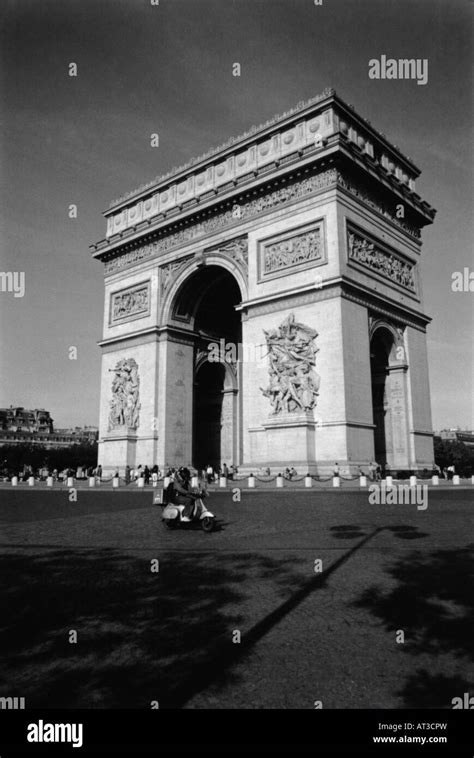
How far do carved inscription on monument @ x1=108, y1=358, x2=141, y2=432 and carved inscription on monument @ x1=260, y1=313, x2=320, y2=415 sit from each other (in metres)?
9.60

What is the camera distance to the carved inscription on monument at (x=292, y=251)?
25.3m

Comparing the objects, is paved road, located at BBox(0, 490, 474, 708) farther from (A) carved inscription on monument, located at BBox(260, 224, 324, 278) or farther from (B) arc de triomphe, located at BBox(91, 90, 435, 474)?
(A) carved inscription on monument, located at BBox(260, 224, 324, 278)

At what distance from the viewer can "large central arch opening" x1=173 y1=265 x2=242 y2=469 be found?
111 feet

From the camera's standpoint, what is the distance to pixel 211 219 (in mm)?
30609

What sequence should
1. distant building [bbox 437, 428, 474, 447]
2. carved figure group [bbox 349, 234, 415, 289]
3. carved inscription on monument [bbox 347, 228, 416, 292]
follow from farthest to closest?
distant building [bbox 437, 428, 474, 447] → carved figure group [bbox 349, 234, 415, 289] → carved inscription on monument [bbox 347, 228, 416, 292]

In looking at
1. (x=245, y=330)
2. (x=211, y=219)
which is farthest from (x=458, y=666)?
(x=211, y=219)

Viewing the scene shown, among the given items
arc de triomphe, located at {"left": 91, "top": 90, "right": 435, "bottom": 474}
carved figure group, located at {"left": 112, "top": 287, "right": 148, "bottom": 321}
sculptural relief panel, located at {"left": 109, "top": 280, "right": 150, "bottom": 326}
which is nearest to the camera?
arc de triomphe, located at {"left": 91, "top": 90, "right": 435, "bottom": 474}

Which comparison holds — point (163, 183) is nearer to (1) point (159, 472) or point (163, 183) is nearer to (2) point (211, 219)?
(2) point (211, 219)

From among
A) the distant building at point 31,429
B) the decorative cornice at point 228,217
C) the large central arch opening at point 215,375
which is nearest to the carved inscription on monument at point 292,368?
the decorative cornice at point 228,217

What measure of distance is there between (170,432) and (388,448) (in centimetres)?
1180

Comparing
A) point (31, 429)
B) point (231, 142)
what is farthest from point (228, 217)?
point (31, 429)

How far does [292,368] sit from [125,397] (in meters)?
12.2

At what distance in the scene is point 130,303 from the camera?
3469 cm

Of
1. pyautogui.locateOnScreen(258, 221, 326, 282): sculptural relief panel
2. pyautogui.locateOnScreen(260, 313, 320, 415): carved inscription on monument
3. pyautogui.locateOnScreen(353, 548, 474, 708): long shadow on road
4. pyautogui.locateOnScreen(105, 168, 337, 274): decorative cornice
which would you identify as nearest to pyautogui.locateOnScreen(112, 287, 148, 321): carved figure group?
pyautogui.locateOnScreen(105, 168, 337, 274): decorative cornice
